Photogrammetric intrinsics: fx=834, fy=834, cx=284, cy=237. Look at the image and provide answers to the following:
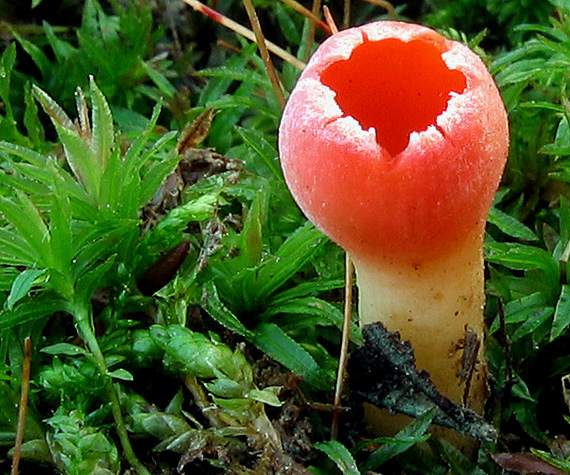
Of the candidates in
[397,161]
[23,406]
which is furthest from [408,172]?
[23,406]

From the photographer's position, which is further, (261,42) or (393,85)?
(261,42)

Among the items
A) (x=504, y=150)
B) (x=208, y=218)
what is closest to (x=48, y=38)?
(x=208, y=218)

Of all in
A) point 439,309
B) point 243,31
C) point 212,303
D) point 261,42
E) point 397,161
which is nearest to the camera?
point 397,161

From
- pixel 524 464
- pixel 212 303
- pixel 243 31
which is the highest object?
pixel 243 31

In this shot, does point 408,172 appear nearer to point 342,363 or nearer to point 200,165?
point 342,363

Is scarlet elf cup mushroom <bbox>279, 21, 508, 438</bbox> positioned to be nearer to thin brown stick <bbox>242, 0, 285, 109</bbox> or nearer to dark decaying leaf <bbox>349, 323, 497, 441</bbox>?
dark decaying leaf <bbox>349, 323, 497, 441</bbox>

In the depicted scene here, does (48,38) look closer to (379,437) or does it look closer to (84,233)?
(84,233)

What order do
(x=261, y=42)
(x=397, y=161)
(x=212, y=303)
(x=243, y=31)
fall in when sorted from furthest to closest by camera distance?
(x=243, y=31) → (x=261, y=42) → (x=212, y=303) → (x=397, y=161)

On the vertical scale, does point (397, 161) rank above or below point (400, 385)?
above
